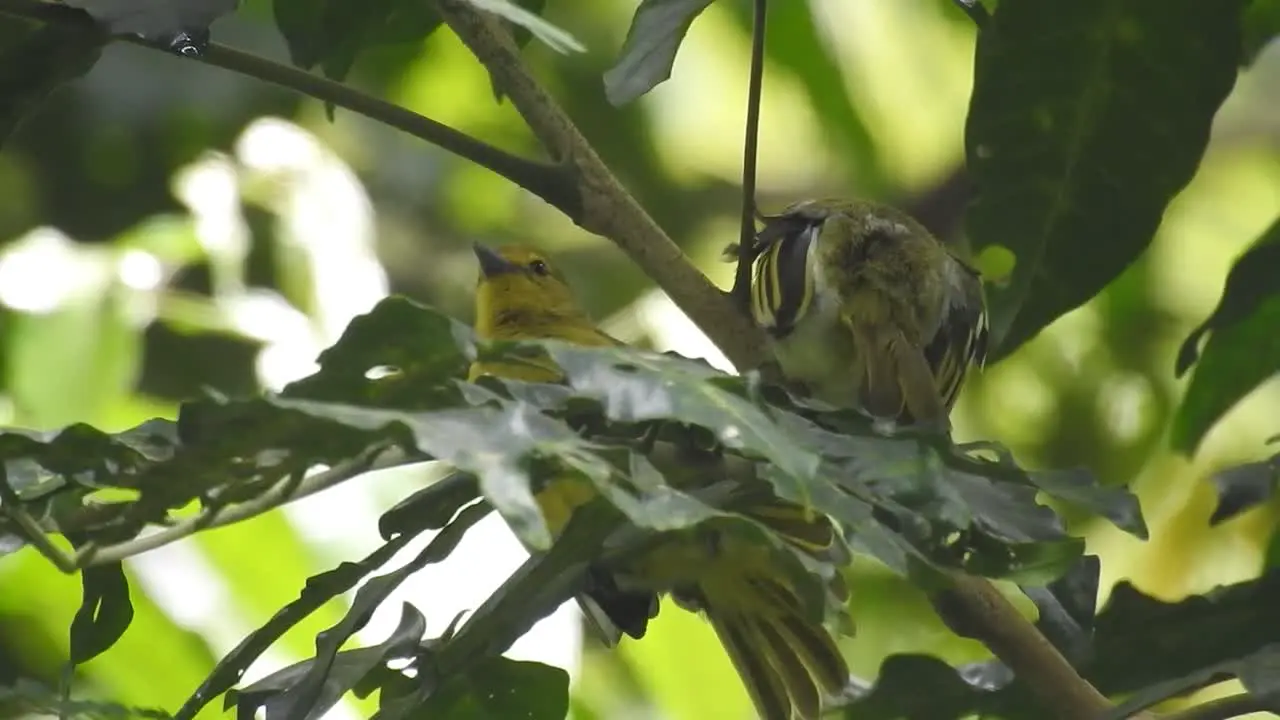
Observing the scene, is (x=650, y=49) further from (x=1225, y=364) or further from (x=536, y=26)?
(x=1225, y=364)

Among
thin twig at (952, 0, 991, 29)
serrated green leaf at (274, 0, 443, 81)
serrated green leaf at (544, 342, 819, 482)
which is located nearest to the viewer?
serrated green leaf at (544, 342, 819, 482)

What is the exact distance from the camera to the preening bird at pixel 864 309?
159 centimetres

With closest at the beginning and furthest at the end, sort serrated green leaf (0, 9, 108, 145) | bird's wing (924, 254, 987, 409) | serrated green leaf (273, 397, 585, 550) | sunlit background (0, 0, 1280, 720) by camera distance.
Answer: serrated green leaf (273, 397, 585, 550)
serrated green leaf (0, 9, 108, 145)
bird's wing (924, 254, 987, 409)
sunlit background (0, 0, 1280, 720)

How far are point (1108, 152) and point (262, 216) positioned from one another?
6.89 feet

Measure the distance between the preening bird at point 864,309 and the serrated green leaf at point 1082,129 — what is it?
5.3 inches

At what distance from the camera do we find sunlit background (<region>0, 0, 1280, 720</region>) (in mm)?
1972

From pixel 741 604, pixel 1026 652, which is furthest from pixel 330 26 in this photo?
pixel 1026 652

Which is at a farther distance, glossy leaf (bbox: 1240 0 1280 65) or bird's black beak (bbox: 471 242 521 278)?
bird's black beak (bbox: 471 242 521 278)

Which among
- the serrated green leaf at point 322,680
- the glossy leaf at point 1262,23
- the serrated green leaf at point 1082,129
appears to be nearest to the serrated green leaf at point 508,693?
the serrated green leaf at point 322,680

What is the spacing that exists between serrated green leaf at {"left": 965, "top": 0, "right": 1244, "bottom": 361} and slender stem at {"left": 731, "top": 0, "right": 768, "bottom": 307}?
0.26 meters

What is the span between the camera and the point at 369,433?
81cm

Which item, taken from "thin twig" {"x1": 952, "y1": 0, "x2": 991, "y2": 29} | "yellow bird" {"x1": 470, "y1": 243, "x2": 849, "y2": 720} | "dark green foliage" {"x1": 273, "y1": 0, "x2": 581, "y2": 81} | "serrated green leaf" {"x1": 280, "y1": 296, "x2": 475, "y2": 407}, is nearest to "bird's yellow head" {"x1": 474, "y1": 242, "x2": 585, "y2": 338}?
"yellow bird" {"x1": 470, "y1": 243, "x2": 849, "y2": 720}

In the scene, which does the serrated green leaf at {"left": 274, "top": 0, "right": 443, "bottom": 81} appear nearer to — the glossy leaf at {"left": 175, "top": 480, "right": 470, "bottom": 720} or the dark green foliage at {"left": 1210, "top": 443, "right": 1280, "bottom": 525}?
the glossy leaf at {"left": 175, "top": 480, "right": 470, "bottom": 720}

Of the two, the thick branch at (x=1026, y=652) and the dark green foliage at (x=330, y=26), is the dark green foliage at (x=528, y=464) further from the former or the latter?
the dark green foliage at (x=330, y=26)
